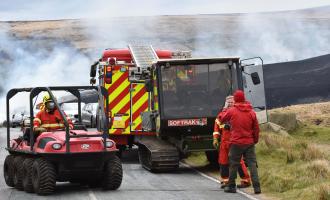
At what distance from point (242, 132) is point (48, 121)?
355cm

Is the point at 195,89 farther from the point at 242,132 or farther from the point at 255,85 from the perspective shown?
the point at 242,132

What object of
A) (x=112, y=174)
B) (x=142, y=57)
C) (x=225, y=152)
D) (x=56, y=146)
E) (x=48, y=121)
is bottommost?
(x=112, y=174)

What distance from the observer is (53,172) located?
13.3 m

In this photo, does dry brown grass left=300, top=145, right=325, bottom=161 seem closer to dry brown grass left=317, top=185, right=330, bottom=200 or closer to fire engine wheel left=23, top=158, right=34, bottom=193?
dry brown grass left=317, top=185, right=330, bottom=200

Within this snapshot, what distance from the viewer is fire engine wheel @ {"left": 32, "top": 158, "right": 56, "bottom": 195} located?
13.2 meters

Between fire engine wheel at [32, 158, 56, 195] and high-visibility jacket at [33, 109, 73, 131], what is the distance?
100 cm

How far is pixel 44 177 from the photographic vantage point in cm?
1325

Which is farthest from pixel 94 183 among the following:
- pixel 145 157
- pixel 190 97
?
pixel 145 157

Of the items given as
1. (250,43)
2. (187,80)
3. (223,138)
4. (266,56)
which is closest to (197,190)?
(223,138)

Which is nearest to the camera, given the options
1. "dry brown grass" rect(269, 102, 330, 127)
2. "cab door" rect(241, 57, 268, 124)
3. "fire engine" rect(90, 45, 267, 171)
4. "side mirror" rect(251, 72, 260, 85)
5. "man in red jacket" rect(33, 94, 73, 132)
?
"man in red jacket" rect(33, 94, 73, 132)

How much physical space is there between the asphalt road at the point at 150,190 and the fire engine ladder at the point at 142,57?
3.62 m

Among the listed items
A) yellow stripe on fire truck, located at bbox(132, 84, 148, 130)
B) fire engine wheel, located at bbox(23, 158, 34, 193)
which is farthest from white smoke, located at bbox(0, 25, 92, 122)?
fire engine wheel, located at bbox(23, 158, 34, 193)

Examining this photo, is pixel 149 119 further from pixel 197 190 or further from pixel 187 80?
pixel 197 190

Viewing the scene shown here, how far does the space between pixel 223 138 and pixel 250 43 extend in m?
39.3
